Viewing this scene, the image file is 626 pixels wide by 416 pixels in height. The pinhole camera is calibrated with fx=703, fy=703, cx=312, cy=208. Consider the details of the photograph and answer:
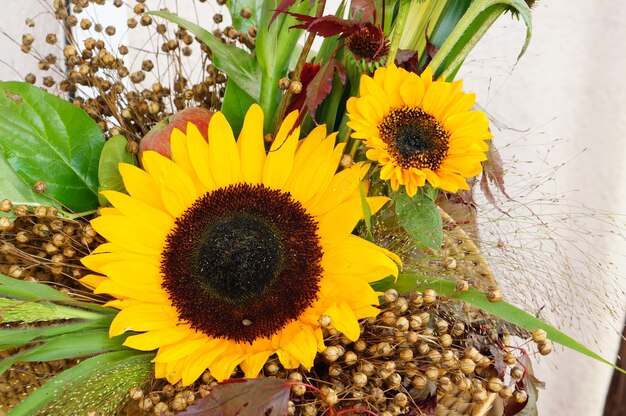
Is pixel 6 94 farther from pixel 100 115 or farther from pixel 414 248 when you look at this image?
pixel 414 248

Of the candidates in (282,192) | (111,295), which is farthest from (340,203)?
(111,295)

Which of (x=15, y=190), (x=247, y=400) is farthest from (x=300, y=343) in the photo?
(x=15, y=190)

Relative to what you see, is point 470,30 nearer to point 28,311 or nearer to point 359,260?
point 359,260

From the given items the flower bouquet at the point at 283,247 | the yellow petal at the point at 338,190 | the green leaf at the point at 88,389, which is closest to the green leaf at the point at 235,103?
the flower bouquet at the point at 283,247

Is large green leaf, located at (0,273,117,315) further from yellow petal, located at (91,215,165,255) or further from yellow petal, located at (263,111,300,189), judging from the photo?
yellow petal, located at (263,111,300,189)

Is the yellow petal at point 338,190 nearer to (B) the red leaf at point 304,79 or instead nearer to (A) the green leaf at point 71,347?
(B) the red leaf at point 304,79

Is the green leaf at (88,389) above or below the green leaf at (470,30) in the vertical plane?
below

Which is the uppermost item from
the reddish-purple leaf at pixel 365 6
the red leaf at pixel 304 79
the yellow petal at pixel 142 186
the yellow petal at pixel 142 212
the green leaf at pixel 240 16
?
the green leaf at pixel 240 16
